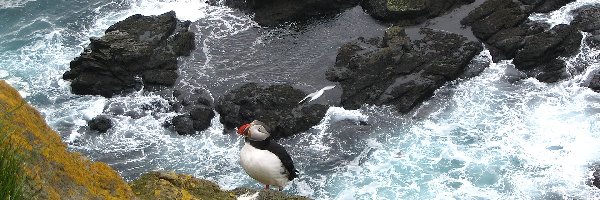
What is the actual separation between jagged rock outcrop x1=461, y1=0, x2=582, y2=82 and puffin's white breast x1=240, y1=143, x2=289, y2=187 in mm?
24473

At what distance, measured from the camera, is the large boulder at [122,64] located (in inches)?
1375

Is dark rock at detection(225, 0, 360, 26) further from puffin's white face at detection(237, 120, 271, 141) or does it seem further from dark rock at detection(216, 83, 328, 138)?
puffin's white face at detection(237, 120, 271, 141)

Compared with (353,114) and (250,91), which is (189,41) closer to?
(250,91)

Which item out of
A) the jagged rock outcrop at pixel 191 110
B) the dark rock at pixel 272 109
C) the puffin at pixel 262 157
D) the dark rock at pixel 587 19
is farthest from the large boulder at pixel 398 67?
the puffin at pixel 262 157

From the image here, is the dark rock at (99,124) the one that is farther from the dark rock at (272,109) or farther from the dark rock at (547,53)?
the dark rock at (547,53)

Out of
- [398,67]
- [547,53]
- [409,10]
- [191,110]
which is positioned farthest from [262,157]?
[409,10]

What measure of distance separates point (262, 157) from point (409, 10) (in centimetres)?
2641

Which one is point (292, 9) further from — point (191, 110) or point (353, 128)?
point (353, 128)

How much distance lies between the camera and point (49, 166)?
7320mm

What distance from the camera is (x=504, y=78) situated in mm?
34562

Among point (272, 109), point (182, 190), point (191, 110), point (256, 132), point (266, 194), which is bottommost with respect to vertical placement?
point (191, 110)

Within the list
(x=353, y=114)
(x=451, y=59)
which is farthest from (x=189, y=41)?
(x=451, y=59)

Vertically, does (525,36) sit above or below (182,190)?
below

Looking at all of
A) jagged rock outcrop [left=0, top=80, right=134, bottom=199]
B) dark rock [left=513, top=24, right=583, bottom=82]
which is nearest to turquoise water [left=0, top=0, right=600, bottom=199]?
dark rock [left=513, top=24, right=583, bottom=82]
